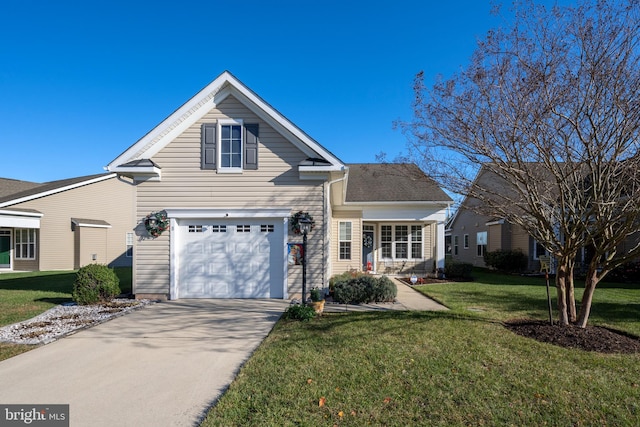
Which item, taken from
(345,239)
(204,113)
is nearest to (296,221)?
(204,113)

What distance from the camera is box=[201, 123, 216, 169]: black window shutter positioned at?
9938mm

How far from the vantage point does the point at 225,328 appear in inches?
279

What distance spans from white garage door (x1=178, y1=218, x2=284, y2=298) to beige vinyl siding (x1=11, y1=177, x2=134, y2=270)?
1046 cm

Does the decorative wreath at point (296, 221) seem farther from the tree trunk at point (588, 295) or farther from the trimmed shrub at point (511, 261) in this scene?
the trimmed shrub at point (511, 261)

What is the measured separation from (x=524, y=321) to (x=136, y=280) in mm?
9663

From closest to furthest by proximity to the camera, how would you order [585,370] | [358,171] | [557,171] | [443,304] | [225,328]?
[585,370] < [557,171] < [225,328] < [443,304] < [358,171]

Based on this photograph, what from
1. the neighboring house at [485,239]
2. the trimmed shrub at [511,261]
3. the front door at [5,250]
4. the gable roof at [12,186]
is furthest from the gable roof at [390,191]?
the gable roof at [12,186]

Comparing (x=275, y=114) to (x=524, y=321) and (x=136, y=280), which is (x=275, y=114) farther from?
Answer: (x=524, y=321)

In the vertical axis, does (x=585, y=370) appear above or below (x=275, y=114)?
below

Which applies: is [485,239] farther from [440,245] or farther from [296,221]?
[296,221]

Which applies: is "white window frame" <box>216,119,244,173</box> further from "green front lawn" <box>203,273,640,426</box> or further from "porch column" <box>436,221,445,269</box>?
"porch column" <box>436,221,445,269</box>

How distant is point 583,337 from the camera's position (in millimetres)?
6133

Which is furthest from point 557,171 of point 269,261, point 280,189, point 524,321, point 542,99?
point 269,261

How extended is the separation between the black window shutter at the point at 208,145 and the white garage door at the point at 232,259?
1696mm
